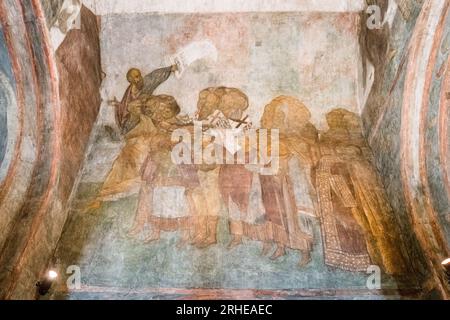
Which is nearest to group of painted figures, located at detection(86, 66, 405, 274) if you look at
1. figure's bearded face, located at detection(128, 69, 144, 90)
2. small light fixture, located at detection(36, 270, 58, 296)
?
figure's bearded face, located at detection(128, 69, 144, 90)

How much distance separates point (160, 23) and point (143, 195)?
11.1 ft

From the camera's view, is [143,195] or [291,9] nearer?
[143,195]

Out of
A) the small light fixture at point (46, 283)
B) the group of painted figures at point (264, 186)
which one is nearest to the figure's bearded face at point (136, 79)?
the group of painted figures at point (264, 186)

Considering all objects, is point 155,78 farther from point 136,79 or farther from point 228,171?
point 228,171

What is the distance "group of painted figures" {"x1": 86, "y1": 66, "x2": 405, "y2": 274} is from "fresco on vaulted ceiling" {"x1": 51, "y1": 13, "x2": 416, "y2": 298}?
22 millimetres

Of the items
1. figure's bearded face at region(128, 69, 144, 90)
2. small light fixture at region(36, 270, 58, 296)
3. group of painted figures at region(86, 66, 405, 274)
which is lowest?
small light fixture at region(36, 270, 58, 296)

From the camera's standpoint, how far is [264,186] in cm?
909

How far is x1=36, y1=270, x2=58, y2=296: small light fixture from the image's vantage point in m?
7.47

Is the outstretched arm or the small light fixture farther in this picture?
the outstretched arm

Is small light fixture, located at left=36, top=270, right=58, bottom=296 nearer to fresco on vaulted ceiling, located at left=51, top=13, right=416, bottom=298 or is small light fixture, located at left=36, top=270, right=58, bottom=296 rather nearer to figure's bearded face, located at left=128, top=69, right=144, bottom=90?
fresco on vaulted ceiling, located at left=51, top=13, right=416, bottom=298

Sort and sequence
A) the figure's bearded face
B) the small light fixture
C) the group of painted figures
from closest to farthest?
the small light fixture, the group of painted figures, the figure's bearded face

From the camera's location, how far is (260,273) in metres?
7.85
